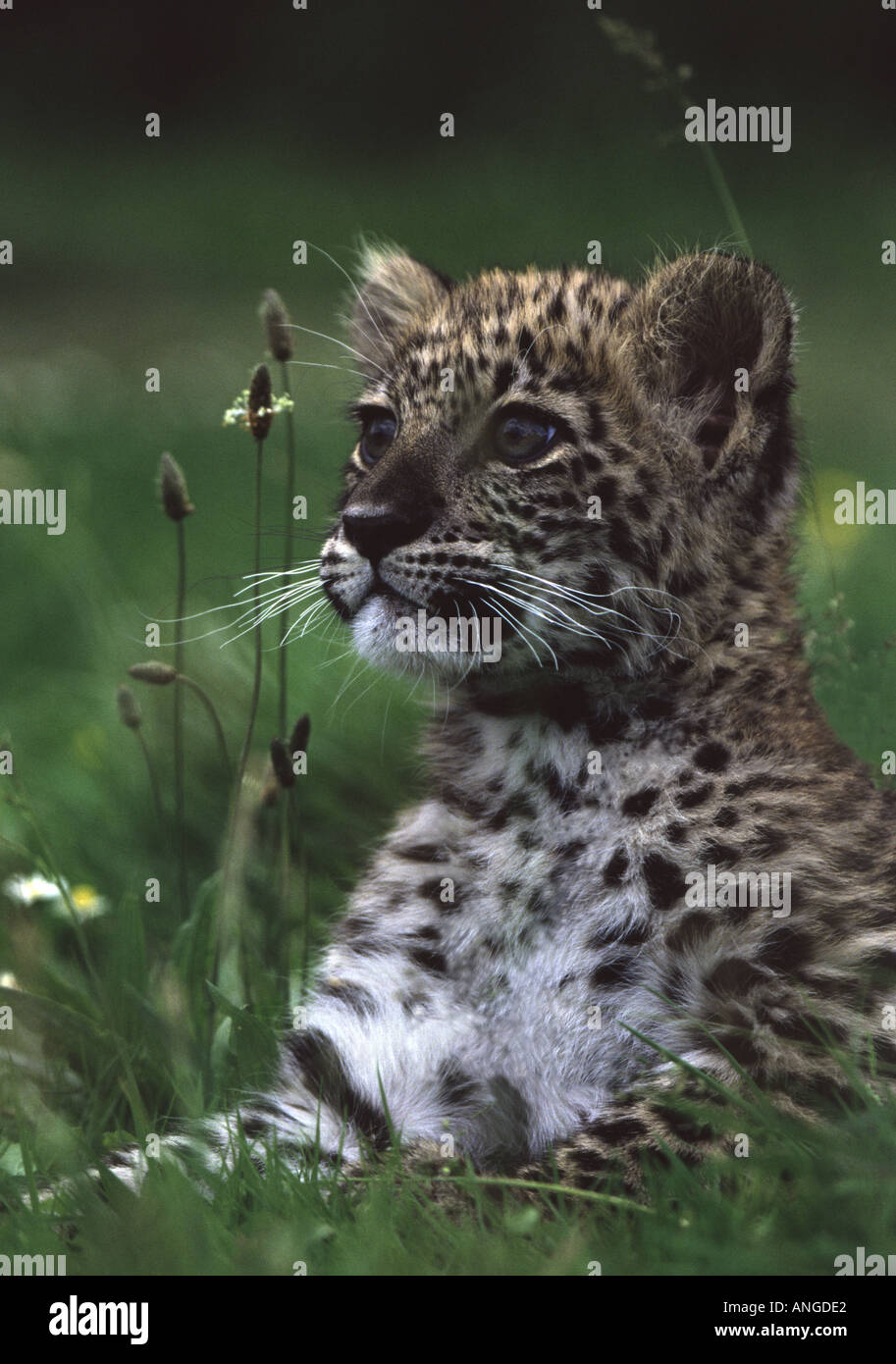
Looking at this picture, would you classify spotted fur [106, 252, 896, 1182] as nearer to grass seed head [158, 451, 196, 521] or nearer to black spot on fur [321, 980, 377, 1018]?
black spot on fur [321, 980, 377, 1018]

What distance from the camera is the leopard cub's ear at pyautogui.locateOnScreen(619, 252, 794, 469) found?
4.64 metres

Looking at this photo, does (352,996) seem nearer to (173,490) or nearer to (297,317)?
(173,490)

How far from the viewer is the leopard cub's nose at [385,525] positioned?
452 cm

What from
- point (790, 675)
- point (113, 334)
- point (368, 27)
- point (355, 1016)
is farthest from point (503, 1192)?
point (368, 27)

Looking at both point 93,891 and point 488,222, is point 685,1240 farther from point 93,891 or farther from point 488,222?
point 488,222

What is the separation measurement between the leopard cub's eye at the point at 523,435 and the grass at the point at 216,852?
100 centimetres

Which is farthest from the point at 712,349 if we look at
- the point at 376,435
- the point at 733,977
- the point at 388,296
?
the point at 733,977

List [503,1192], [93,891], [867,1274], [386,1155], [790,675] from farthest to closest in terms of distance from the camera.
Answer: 1. [93,891]
2. [790,675]
3. [386,1155]
4. [503,1192]
5. [867,1274]

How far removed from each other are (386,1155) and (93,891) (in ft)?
8.33

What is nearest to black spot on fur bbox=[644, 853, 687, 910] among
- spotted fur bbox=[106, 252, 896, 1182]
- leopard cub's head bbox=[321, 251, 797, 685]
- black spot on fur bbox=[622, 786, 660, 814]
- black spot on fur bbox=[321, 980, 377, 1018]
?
spotted fur bbox=[106, 252, 896, 1182]

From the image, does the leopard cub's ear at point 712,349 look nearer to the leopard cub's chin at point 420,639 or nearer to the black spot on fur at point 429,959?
the leopard cub's chin at point 420,639

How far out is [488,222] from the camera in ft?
55.8

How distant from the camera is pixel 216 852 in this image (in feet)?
22.2

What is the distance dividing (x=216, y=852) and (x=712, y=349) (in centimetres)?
316
